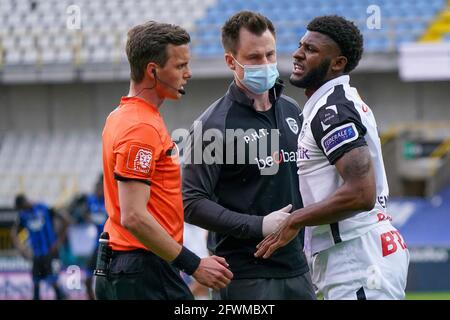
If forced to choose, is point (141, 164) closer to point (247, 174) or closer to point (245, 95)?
point (247, 174)

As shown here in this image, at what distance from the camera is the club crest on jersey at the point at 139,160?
4609 millimetres

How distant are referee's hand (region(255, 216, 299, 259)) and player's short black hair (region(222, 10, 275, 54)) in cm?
117

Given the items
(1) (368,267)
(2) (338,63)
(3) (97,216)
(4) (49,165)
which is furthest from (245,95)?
(4) (49,165)

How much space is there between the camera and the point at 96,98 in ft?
65.1

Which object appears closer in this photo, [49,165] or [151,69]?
[151,69]

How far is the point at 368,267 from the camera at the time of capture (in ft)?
15.8

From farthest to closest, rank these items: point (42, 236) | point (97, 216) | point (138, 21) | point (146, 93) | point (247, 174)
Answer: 1. point (138, 21)
2. point (42, 236)
3. point (97, 216)
4. point (247, 174)
5. point (146, 93)

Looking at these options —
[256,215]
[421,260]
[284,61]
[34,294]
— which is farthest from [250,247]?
[284,61]

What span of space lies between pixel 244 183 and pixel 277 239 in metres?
0.57

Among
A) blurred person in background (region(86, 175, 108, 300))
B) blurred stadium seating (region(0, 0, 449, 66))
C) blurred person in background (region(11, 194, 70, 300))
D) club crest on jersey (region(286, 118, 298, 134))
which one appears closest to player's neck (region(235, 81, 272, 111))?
club crest on jersey (region(286, 118, 298, 134))

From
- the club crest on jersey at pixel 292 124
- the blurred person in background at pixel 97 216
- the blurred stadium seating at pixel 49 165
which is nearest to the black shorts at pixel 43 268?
the blurred person in background at pixel 97 216

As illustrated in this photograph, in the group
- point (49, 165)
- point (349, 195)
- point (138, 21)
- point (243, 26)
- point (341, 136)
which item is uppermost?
point (138, 21)

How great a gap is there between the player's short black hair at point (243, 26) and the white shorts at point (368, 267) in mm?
1294

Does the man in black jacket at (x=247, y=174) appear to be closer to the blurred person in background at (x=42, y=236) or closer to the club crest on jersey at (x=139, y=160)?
the club crest on jersey at (x=139, y=160)
